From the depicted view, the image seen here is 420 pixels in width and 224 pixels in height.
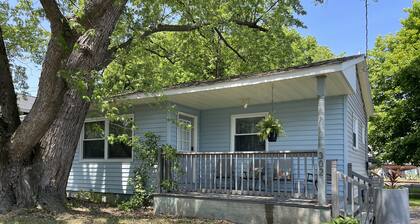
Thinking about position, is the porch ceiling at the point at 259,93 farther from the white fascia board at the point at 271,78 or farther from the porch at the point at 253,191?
the porch at the point at 253,191

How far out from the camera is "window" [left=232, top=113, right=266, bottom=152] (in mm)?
11469

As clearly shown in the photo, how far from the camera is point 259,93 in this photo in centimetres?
1020

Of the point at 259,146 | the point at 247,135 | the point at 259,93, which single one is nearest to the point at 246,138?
the point at 247,135

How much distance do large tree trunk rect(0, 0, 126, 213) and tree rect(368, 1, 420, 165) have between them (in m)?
15.7

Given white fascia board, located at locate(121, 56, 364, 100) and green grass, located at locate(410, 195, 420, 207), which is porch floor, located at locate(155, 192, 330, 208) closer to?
white fascia board, located at locate(121, 56, 364, 100)

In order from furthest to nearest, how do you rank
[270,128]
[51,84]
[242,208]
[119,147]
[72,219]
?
[119,147], [270,128], [242,208], [51,84], [72,219]

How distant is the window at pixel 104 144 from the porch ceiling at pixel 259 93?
1.58 meters

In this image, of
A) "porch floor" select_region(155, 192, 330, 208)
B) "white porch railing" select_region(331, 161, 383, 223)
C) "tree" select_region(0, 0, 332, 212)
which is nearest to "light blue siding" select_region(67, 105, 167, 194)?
"tree" select_region(0, 0, 332, 212)

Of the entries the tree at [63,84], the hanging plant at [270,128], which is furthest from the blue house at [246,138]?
the tree at [63,84]

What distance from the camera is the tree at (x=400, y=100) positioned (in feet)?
64.1

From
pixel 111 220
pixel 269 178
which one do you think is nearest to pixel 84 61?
pixel 111 220

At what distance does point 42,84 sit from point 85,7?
171cm

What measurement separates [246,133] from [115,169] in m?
3.98

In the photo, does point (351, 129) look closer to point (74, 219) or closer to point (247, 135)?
point (247, 135)
